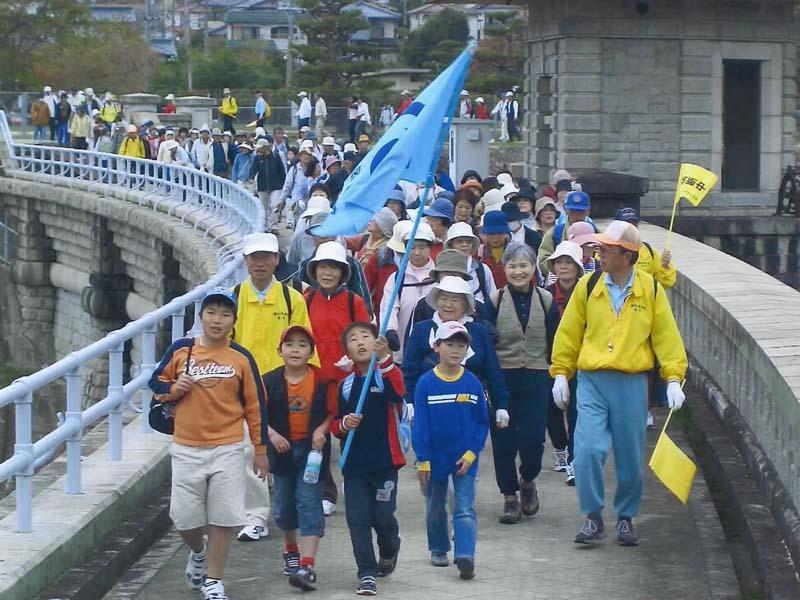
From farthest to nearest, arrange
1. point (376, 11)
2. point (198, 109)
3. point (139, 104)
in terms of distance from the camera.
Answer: point (376, 11)
point (139, 104)
point (198, 109)

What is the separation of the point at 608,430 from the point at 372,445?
1.37 m

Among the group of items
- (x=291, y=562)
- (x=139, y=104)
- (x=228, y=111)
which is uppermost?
(x=139, y=104)

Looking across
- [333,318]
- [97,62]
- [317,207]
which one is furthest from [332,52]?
[333,318]

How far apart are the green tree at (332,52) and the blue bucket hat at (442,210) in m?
44.8

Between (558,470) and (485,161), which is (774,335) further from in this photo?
(485,161)

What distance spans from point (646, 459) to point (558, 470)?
1.97 ft

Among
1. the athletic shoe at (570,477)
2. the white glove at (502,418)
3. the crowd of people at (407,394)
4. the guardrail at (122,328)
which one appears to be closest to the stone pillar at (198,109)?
the guardrail at (122,328)

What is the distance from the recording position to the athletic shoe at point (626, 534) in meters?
8.45

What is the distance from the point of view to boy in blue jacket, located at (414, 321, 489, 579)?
791 cm

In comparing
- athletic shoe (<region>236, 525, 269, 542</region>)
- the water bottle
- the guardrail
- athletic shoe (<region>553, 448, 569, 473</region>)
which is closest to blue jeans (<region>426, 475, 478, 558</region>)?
the water bottle

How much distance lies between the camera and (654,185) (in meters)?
24.6

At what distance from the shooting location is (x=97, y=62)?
69938 mm

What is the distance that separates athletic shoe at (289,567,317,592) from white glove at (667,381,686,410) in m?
1.99

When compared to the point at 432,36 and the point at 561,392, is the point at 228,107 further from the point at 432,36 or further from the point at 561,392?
the point at 432,36
